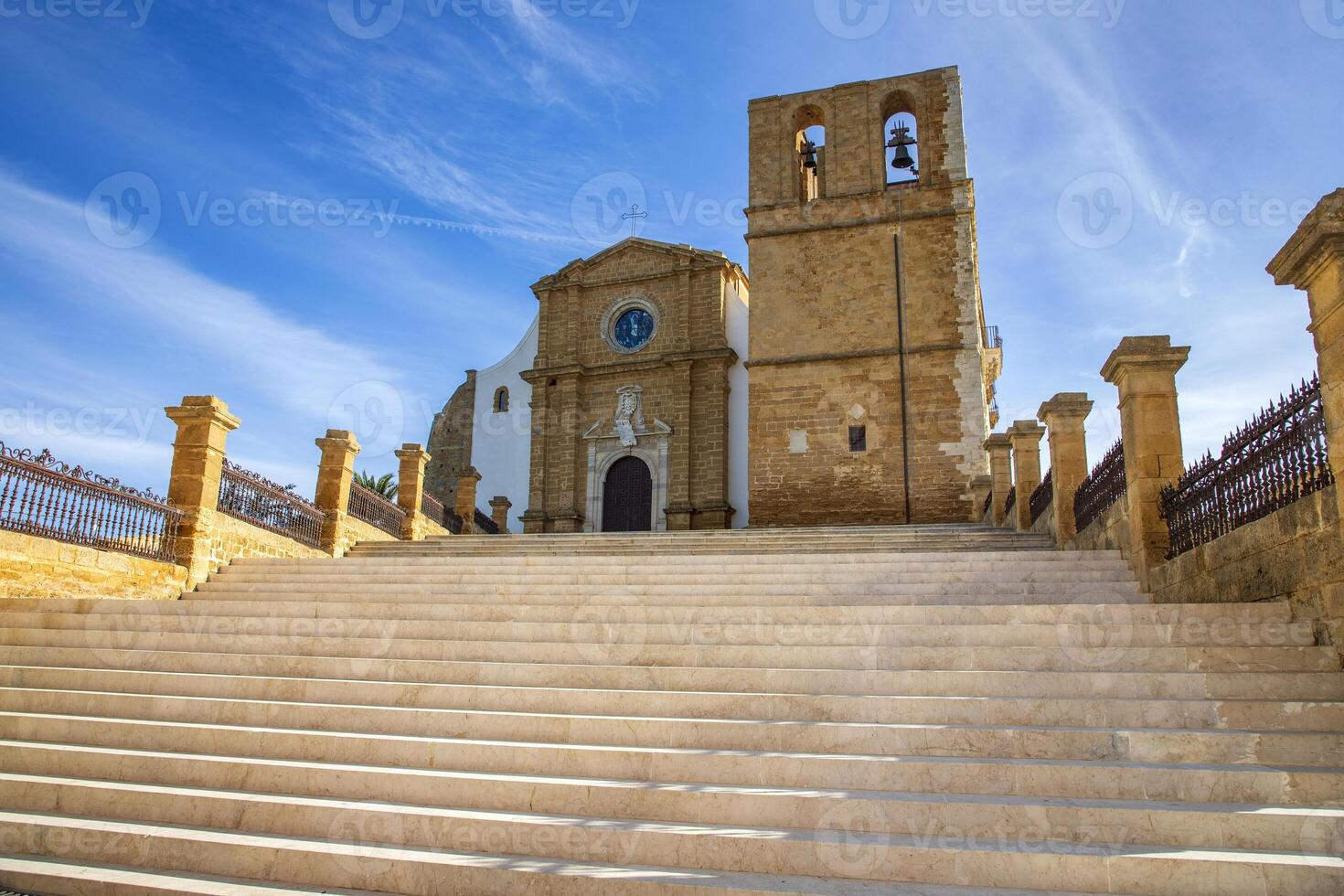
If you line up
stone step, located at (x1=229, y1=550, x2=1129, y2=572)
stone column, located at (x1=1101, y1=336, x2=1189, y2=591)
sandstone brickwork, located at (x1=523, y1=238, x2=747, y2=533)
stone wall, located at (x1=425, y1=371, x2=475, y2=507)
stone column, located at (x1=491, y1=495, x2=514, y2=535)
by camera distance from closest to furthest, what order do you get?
stone column, located at (x1=1101, y1=336, x2=1189, y2=591) < stone step, located at (x1=229, y1=550, x2=1129, y2=572) < stone column, located at (x1=491, y1=495, x2=514, y2=535) < sandstone brickwork, located at (x1=523, y1=238, x2=747, y2=533) < stone wall, located at (x1=425, y1=371, x2=475, y2=507)

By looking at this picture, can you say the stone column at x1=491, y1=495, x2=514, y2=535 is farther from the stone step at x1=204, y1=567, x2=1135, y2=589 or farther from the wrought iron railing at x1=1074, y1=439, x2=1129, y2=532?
the wrought iron railing at x1=1074, y1=439, x2=1129, y2=532

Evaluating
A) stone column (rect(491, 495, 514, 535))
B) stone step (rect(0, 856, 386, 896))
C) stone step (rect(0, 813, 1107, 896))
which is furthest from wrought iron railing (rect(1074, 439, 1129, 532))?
stone column (rect(491, 495, 514, 535))

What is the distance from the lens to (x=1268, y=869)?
10.8ft

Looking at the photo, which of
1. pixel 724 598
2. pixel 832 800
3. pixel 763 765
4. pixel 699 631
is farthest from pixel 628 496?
pixel 832 800

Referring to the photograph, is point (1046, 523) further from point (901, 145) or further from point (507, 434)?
point (507, 434)

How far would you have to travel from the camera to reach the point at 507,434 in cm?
2241

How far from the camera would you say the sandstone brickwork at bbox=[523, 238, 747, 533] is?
2036 cm

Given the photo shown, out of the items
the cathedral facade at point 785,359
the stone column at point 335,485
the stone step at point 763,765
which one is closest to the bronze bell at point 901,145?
the cathedral facade at point 785,359

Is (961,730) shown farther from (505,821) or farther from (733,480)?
(733,480)

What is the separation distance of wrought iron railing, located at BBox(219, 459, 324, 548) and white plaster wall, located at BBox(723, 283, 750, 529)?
1041 cm

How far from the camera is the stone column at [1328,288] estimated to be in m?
4.70

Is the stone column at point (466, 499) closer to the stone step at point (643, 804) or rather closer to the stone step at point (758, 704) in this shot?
the stone step at point (758, 704)

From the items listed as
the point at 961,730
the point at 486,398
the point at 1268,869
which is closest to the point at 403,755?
the point at 961,730

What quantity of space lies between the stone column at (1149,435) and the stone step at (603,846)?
12.6 feet
